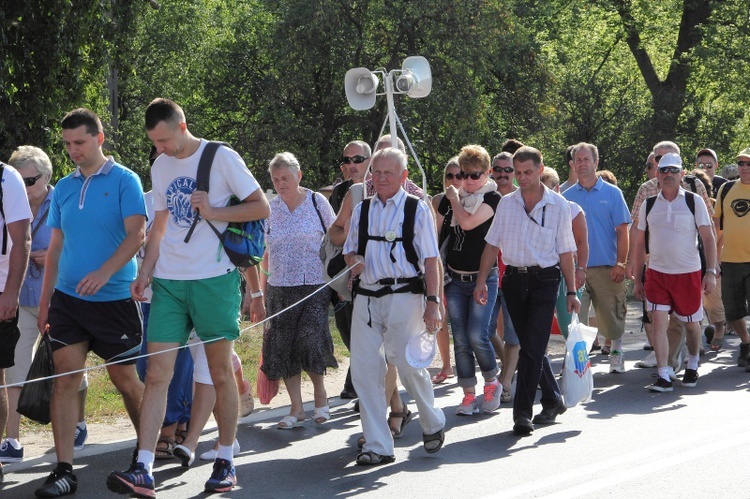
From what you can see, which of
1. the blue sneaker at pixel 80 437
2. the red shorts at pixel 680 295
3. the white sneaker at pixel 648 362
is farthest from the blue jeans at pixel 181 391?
the white sneaker at pixel 648 362

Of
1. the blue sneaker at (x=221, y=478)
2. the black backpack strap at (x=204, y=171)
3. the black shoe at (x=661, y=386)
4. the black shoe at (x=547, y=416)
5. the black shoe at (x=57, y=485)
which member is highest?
the black backpack strap at (x=204, y=171)

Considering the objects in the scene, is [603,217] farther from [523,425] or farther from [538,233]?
[523,425]

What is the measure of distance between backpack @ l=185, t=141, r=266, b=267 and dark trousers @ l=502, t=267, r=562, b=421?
94.3 inches

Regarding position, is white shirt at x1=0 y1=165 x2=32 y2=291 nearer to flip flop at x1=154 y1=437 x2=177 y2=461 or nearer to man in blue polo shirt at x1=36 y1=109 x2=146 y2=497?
man in blue polo shirt at x1=36 y1=109 x2=146 y2=497

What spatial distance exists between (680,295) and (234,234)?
5.17 metres

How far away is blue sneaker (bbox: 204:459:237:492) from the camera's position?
21.6ft

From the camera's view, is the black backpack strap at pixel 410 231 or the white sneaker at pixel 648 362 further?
the white sneaker at pixel 648 362

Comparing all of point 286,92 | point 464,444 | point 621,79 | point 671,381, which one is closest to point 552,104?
point 621,79

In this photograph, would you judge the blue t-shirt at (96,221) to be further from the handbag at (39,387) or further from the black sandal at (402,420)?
the black sandal at (402,420)

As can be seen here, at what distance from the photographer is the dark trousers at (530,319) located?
8219 millimetres

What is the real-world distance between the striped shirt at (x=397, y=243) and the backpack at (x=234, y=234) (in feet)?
2.99

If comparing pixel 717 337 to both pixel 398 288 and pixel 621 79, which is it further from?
pixel 621 79

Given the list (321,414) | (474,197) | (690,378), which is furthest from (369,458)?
(690,378)

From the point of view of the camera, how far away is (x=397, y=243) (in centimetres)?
728
